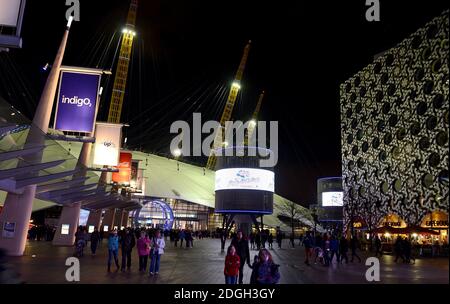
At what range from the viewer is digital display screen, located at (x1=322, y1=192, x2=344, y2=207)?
102 metres

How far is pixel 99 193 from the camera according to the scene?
4094 centimetres

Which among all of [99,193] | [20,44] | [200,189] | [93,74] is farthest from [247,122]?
[20,44]

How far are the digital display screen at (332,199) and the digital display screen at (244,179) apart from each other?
40326mm

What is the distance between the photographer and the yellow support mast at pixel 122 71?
99.4 m

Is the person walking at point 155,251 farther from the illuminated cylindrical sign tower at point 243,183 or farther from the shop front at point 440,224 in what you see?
the illuminated cylindrical sign tower at point 243,183

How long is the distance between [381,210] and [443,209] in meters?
55.5

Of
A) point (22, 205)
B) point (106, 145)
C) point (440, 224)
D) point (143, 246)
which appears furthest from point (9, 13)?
point (106, 145)

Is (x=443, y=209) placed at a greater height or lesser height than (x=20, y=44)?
lesser

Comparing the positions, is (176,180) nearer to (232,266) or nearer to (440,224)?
(232,266)

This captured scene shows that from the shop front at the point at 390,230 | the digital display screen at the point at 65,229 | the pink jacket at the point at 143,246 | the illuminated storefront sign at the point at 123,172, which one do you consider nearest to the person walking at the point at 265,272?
the pink jacket at the point at 143,246

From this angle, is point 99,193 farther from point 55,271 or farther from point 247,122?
point 247,122

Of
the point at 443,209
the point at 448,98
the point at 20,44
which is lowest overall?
the point at 443,209

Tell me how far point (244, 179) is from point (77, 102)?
43257 millimetres
